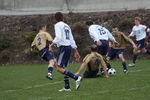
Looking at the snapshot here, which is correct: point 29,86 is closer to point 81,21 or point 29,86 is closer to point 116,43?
point 116,43

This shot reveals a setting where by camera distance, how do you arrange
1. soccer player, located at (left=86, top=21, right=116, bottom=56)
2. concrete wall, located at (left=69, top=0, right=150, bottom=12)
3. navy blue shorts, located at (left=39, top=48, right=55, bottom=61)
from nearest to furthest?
1. soccer player, located at (left=86, top=21, right=116, bottom=56)
2. navy blue shorts, located at (left=39, top=48, right=55, bottom=61)
3. concrete wall, located at (left=69, top=0, right=150, bottom=12)

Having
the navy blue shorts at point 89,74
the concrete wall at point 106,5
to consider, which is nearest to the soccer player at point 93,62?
the navy blue shorts at point 89,74

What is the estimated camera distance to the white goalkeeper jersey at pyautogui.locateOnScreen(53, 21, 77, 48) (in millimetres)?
12883

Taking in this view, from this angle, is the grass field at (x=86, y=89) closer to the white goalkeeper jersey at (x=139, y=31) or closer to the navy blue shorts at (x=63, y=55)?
the navy blue shorts at (x=63, y=55)

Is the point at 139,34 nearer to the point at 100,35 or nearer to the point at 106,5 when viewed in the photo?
the point at 100,35

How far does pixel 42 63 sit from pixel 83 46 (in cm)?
281

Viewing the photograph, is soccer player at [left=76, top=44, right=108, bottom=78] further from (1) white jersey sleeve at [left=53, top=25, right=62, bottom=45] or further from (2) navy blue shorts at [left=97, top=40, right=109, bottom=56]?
(1) white jersey sleeve at [left=53, top=25, right=62, bottom=45]

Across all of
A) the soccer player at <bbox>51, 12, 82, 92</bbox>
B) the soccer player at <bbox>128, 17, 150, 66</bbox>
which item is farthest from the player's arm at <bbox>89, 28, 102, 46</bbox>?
the soccer player at <bbox>128, 17, 150, 66</bbox>

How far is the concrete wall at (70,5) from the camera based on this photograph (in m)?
30.9

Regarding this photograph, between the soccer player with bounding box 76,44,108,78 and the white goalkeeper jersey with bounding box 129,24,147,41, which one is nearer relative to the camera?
the soccer player with bounding box 76,44,108,78

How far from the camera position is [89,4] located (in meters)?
31.8

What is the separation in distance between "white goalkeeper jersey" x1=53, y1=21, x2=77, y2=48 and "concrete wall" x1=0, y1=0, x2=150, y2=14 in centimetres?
1805

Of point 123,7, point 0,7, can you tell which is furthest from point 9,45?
point 123,7

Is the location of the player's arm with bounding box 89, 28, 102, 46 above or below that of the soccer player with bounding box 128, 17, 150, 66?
above
